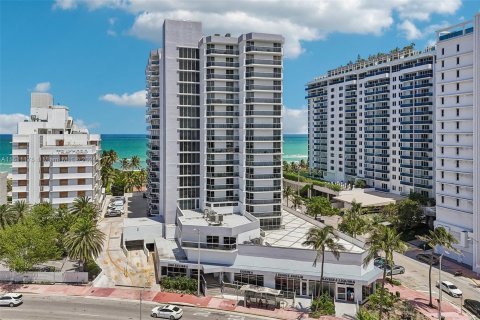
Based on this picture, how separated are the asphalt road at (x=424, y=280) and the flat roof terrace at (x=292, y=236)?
10.9 meters

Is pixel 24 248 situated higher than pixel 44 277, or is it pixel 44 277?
pixel 24 248

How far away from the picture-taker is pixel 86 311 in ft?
163

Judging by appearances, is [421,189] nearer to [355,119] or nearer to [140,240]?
[355,119]

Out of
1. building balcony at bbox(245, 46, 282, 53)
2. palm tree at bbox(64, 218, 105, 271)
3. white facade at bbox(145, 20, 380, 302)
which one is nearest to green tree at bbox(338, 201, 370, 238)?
white facade at bbox(145, 20, 380, 302)

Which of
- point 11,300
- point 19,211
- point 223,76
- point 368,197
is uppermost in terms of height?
point 223,76

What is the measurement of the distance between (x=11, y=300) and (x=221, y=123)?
4476cm

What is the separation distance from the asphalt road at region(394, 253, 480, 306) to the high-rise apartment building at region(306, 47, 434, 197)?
36.0 metres

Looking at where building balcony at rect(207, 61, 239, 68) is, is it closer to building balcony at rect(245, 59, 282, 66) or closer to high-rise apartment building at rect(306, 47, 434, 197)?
building balcony at rect(245, 59, 282, 66)

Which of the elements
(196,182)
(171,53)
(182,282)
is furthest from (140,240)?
(171,53)

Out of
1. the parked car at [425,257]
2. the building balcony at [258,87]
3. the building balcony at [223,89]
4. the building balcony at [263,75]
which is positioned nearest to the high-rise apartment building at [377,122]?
the parked car at [425,257]

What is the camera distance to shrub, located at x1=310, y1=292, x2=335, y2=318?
164 feet

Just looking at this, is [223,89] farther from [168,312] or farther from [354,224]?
[168,312]

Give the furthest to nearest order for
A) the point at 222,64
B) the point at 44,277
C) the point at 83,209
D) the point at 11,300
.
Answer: the point at 222,64, the point at 83,209, the point at 44,277, the point at 11,300

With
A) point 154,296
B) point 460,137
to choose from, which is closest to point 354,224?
point 460,137
